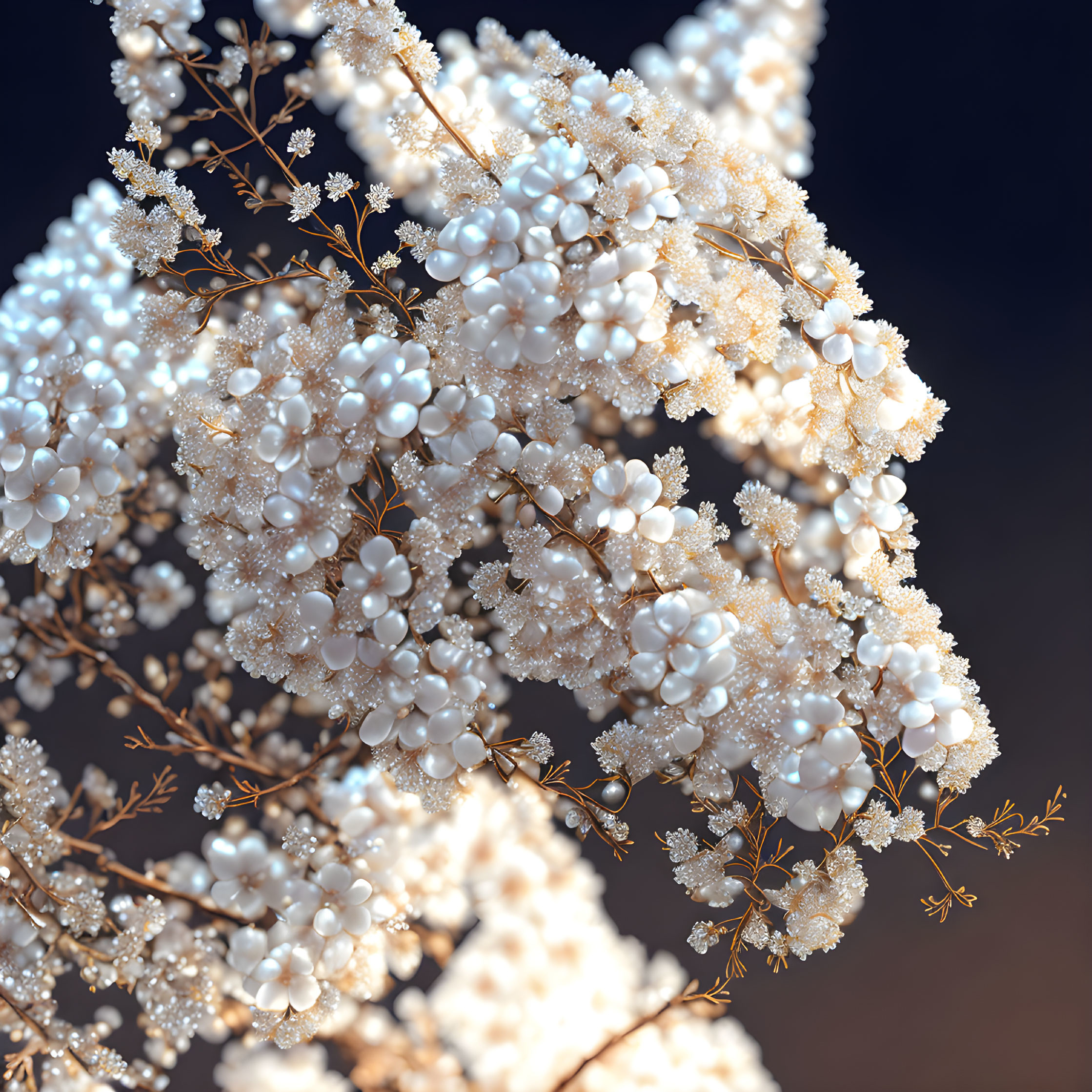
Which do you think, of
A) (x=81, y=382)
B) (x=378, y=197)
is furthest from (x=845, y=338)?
(x=81, y=382)

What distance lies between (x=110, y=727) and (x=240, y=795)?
0.51 ft

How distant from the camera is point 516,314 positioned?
589mm

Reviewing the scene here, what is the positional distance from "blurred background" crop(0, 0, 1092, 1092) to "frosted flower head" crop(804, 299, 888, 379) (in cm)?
16

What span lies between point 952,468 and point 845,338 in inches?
10.0

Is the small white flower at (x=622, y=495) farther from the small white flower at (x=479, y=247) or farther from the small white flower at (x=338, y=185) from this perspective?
the small white flower at (x=338, y=185)

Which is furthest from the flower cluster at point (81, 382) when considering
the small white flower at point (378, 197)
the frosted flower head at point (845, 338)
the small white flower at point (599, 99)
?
the frosted flower head at point (845, 338)

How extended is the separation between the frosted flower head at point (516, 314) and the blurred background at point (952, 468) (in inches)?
9.0

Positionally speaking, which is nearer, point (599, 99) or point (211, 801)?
point (599, 99)

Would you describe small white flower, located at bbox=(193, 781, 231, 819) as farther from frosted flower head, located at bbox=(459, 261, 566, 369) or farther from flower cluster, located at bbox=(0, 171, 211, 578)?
frosted flower head, located at bbox=(459, 261, 566, 369)

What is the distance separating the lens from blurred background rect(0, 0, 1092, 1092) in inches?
31.1

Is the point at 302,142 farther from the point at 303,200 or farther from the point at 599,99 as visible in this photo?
the point at 599,99

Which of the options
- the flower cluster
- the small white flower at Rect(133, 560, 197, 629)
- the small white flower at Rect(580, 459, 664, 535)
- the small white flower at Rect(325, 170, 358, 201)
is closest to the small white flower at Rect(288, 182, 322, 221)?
the small white flower at Rect(325, 170, 358, 201)

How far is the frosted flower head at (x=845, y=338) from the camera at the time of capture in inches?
24.8

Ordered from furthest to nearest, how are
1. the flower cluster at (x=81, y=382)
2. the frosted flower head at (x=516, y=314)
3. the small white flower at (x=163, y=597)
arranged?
1. the small white flower at (x=163, y=597)
2. the flower cluster at (x=81, y=382)
3. the frosted flower head at (x=516, y=314)
